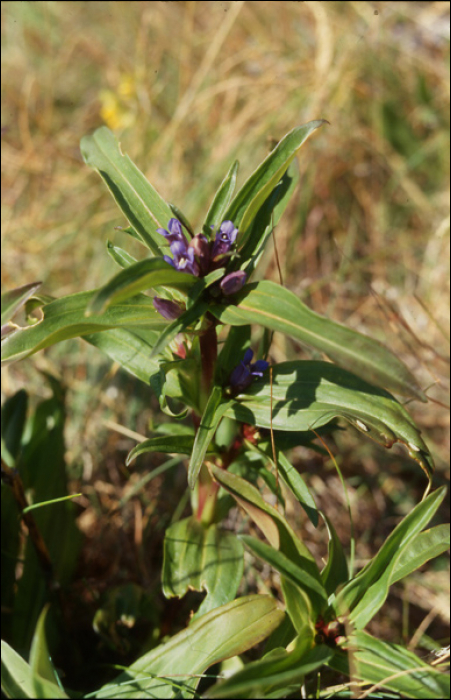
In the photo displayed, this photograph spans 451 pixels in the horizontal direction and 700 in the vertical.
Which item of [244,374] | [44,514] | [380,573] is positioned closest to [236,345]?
[244,374]

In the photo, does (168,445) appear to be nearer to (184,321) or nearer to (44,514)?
(184,321)

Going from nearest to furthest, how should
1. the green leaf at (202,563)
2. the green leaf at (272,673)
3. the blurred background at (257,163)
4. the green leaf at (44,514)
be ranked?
1. the green leaf at (272,673)
2. the green leaf at (202,563)
3. the green leaf at (44,514)
4. the blurred background at (257,163)

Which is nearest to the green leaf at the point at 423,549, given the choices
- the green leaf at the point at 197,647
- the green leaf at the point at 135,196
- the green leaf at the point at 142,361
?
the green leaf at the point at 197,647

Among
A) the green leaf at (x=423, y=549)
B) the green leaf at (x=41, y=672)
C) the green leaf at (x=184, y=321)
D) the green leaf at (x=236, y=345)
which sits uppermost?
the green leaf at (x=184, y=321)

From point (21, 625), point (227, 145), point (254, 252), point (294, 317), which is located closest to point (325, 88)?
point (227, 145)

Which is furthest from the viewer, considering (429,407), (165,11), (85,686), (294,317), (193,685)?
(165,11)

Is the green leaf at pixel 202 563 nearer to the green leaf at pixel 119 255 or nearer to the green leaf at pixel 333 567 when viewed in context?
the green leaf at pixel 333 567

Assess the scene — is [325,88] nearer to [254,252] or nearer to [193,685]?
[254,252]
